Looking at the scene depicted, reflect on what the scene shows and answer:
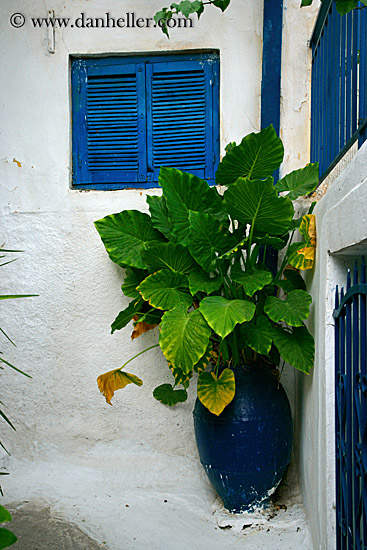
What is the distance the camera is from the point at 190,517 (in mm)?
2516

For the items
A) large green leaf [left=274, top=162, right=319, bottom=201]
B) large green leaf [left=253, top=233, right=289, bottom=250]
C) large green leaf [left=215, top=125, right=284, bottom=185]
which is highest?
large green leaf [left=215, top=125, right=284, bottom=185]

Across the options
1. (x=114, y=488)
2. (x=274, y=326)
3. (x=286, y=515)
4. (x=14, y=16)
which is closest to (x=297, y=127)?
(x=274, y=326)

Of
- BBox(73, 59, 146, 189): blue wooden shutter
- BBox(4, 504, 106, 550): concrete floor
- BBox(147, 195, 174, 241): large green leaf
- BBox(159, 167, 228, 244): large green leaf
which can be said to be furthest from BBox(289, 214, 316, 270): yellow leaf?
BBox(4, 504, 106, 550): concrete floor

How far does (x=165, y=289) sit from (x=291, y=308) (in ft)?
1.84

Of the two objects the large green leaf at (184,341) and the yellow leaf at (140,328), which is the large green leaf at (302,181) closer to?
A: the large green leaf at (184,341)

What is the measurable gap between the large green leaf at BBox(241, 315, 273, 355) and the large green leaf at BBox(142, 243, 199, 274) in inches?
15.4

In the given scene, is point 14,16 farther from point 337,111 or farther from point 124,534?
point 124,534

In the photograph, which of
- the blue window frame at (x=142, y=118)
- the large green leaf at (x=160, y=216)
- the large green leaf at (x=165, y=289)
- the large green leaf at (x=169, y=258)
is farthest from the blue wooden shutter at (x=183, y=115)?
the large green leaf at (x=165, y=289)

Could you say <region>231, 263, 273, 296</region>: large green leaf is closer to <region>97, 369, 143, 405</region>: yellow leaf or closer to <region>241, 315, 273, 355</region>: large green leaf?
<region>241, 315, 273, 355</region>: large green leaf

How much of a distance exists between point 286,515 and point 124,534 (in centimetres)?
73

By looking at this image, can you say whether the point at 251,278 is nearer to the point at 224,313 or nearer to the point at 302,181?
the point at 224,313

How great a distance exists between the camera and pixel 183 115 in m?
3.02

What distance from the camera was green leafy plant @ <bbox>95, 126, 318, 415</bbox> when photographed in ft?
7.13

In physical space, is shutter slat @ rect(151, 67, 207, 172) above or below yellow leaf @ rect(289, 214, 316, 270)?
above
